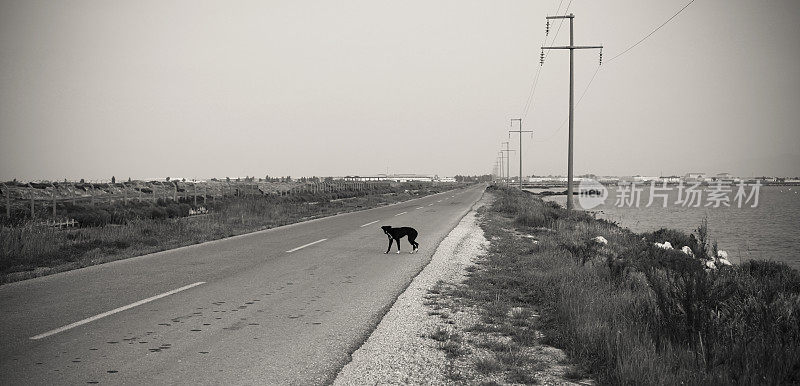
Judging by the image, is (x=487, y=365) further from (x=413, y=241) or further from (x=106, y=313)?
(x=413, y=241)

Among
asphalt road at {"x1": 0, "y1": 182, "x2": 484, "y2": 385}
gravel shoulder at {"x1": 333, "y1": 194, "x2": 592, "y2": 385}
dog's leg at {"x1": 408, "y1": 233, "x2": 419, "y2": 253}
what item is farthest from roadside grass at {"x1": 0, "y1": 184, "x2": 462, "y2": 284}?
gravel shoulder at {"x1": 333, "y1": 194, "x2": 592, "y2": 385}

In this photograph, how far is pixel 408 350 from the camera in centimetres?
516

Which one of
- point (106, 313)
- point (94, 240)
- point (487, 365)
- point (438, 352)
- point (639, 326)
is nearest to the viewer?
point (487, 365)

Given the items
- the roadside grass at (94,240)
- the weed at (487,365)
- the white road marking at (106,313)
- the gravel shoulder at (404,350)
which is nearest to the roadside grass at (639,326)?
the weed at (487,365)

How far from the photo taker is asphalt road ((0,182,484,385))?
178 inches

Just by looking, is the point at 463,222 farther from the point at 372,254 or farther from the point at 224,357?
the point at 224,357

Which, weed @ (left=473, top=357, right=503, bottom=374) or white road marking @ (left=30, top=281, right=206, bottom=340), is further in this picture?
white road marking @ (left=30, top=281, right=206, bottom=340)

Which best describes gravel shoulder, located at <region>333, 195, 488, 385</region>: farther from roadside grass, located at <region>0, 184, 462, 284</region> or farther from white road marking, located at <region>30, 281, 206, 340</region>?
roadside grass, located at <region>0, 184, 462, 284</region>

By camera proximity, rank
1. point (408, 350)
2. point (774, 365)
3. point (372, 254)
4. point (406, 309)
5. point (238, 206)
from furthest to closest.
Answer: point (238, 206) → point (372, 254) → point (406, 309) → point (408, 350) → point (774, 365)

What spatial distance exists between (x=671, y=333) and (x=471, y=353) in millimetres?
2287

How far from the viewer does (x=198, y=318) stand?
6.23 metres

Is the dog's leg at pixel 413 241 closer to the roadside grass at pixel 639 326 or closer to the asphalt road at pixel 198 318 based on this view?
the asphalt road at pixel 198 318

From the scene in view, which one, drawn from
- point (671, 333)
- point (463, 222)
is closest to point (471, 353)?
point (671, 333)

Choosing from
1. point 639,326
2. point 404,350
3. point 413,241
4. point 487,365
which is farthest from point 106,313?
point 413,241
